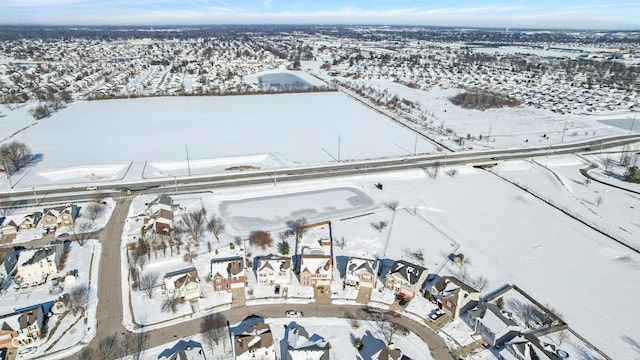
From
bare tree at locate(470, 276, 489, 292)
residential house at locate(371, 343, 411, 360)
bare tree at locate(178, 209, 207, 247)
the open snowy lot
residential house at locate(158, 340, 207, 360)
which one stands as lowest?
bare tree at locate(470, 276, 489, 292)

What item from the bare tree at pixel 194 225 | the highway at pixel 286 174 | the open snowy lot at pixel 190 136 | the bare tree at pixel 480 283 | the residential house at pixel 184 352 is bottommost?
the bare tree at pixel 480 283

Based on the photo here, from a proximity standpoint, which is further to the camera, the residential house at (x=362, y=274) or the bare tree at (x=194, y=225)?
the bare tree at (x=194, y=225)

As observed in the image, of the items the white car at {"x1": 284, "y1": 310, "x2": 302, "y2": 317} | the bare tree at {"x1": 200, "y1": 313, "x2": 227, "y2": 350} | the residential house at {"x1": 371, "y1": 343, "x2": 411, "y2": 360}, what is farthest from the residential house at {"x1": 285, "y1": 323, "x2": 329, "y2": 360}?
the bare tree at {"x1": 200, "y1": 313, "x2": 227, "y2": 350}

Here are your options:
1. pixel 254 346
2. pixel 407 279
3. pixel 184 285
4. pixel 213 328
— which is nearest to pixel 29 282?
pixel 184 285

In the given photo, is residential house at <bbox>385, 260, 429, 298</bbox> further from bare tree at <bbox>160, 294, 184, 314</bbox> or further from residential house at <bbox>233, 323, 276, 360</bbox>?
bare tree at <bbox>160, 294, 184, 314</bbox>

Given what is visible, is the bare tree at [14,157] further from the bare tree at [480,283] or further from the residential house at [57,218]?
the bare tree at [480,283]

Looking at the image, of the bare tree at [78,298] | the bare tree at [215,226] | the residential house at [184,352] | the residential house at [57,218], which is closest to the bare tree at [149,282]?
the bare tree at [78,298]

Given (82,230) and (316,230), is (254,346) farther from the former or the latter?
(82,230)
